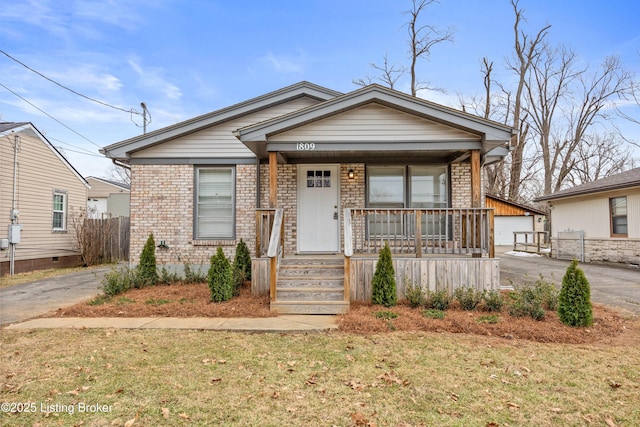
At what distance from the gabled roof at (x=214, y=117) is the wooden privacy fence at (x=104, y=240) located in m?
7.27

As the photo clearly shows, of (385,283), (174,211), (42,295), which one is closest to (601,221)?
(385,283)

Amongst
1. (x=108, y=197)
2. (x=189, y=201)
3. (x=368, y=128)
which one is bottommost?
Result: (x=189, y=201)

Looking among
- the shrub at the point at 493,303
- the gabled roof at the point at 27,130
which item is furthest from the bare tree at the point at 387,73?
the shrub at the point at 493,303

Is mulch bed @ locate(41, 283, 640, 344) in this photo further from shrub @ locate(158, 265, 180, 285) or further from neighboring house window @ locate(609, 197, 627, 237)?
neighboring house window @ locate(609, 197, 627, 237)

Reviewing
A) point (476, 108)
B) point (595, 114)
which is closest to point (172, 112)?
point (476, 108)

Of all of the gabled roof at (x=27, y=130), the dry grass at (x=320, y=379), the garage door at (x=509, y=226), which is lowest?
the dry grass at (x=320, y=379)

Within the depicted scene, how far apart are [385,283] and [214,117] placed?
220 inches

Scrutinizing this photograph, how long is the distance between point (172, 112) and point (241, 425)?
25.1 m

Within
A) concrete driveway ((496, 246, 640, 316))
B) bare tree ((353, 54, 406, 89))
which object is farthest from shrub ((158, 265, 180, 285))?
bare tree ((353, 54, 406, 89))

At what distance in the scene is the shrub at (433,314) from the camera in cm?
549

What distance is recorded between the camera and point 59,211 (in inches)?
553

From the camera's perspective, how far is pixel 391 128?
277 inches

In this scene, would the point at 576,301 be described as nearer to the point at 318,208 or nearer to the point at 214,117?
the point at 318,208

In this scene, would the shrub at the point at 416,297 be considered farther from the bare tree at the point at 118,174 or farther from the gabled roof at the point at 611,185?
the bare tree at the point at 118,174
